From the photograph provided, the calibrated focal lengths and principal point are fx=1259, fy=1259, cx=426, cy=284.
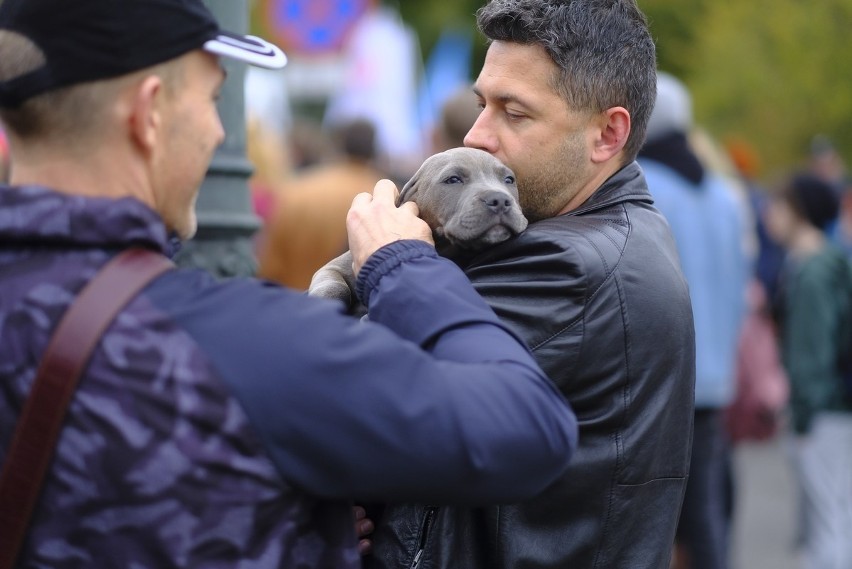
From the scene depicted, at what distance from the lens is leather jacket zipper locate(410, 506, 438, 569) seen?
104 inches

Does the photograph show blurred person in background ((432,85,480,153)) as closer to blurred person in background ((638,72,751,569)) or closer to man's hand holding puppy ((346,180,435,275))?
blurred person in background ((638,72,751,569))

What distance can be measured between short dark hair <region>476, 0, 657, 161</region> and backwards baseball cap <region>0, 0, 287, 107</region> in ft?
3.97

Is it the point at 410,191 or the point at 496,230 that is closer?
the point at 496,230

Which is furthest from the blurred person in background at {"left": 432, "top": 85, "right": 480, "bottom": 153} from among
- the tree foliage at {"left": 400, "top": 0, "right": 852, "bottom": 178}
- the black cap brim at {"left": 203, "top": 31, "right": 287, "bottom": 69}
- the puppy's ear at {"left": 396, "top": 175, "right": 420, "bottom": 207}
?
the tree foliage at {"left": 400, "top": 0, "right": 852, "bottom": 178}

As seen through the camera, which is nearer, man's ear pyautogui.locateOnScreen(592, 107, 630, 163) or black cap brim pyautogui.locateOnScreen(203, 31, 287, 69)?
black cap brim pyautogui.locateOnScreen(203, 31, 287, 69)

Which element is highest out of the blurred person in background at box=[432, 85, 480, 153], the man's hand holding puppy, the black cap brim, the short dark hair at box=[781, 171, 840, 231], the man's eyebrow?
the black cap brim

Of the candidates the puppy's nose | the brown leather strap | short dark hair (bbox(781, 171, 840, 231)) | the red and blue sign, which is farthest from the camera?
the red and blue sign

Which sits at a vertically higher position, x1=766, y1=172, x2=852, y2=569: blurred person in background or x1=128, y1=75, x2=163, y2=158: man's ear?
x1=128, y1=75, x2=163, y2=158: man's ear

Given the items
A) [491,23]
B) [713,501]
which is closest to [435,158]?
[491,23]

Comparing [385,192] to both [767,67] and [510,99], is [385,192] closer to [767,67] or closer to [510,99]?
[510,99]

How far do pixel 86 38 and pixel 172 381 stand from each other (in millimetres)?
570

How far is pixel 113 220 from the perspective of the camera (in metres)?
2.04

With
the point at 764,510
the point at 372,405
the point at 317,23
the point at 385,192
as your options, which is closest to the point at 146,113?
the point at 372,405

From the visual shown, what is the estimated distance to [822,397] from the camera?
302 inches
